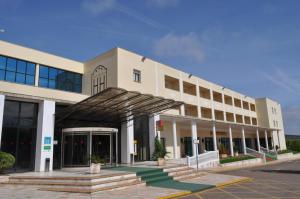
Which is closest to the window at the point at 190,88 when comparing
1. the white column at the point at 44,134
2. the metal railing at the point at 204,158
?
the metal railing at the point at 204,158

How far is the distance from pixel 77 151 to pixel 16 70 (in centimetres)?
921

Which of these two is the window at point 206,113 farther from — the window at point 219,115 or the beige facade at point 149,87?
the window at point 219,115

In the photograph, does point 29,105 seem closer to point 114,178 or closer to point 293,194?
point 114,178

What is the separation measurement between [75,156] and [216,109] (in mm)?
27250

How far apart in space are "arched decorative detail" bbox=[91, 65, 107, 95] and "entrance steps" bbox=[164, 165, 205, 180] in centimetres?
1071

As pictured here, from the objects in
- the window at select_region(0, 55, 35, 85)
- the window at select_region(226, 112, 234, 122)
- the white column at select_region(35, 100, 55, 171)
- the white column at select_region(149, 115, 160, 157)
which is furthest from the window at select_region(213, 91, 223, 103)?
the white column at select_region(35, 100, 55, 171)

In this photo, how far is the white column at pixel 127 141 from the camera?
74.0 feet

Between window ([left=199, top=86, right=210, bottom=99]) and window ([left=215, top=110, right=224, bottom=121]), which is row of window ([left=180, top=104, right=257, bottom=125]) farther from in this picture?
window ([left=199, top=86, right=210, bottom=99])

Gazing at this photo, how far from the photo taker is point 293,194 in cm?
1184

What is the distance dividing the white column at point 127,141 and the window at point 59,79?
23.5ft

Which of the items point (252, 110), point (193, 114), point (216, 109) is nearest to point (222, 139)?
point (216, 109)

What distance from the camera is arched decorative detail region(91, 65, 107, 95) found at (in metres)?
24.9

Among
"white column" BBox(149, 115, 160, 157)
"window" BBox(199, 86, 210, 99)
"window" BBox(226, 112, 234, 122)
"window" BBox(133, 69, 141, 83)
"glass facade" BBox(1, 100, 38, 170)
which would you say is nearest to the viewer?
"glass facade" BBox(1, 100, 38, 170)

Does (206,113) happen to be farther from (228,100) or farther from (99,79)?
(99,79)
